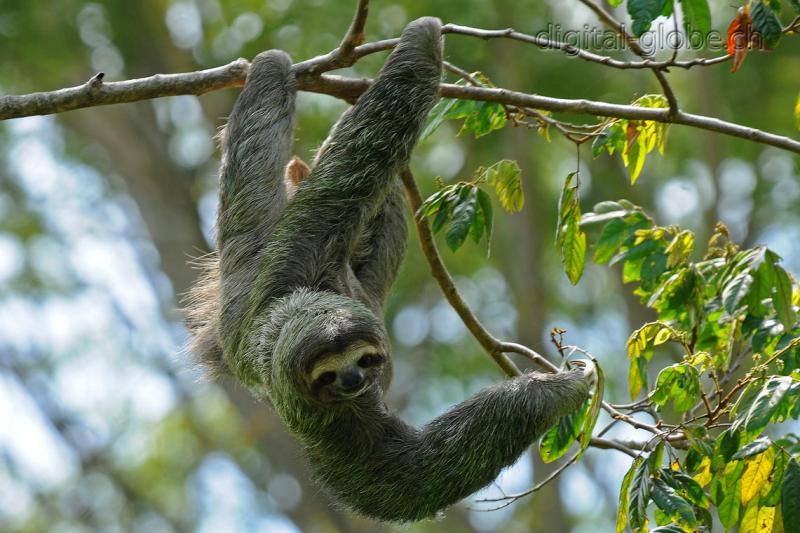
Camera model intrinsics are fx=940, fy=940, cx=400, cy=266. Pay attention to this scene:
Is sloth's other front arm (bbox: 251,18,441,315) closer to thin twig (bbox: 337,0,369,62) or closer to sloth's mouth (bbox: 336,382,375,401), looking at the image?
thin twig (bbox: 337,0,369,62)

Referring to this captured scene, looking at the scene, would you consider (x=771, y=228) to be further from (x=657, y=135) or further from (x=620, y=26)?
(x=620, y=26)

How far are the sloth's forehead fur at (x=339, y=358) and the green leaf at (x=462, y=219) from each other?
46.0 inches

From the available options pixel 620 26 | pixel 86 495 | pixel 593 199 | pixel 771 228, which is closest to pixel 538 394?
pixel 620 26

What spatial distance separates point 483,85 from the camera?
747 cm

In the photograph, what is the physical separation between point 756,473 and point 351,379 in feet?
8.42

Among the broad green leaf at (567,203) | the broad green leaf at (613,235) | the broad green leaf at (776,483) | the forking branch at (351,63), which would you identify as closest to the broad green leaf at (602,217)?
the broad green leaf at (613,235)

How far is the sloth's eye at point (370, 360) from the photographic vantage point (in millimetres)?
6445

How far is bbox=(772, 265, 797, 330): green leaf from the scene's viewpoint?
5766 mm

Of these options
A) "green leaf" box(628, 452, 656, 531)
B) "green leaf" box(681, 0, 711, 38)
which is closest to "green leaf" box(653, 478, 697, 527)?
"green leaf" box(628, 452, 656, 531)

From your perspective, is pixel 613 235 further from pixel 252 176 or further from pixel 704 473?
pixel 252 176

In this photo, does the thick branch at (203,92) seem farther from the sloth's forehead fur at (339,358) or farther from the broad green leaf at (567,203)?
the sloth's forehead fur at (339,358)

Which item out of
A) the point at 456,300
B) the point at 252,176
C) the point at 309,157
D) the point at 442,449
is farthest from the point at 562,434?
the point at 309,157

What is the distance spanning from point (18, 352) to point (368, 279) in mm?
24918

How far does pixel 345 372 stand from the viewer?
6.31 m
